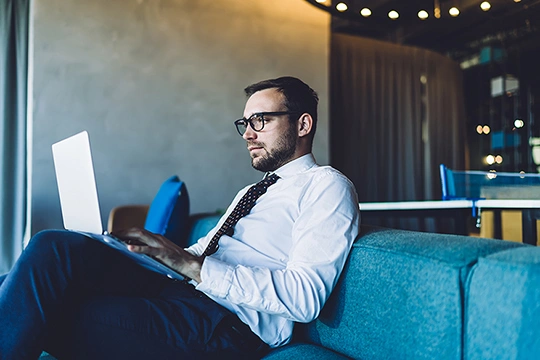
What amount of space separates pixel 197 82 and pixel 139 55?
0.53m

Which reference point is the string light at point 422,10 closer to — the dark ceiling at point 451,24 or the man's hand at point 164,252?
the dark ceiling at point 451,24

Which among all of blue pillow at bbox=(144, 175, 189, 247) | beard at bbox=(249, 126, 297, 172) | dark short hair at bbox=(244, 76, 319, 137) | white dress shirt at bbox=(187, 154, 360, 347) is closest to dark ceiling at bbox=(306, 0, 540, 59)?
blue pillow at bbox=(144, 175, 189, 247)

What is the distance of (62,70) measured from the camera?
3.79 m

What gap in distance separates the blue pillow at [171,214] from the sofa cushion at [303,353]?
1272 mm

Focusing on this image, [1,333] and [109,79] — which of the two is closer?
[1,333]

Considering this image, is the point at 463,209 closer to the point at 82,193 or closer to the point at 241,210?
the point at 241,210

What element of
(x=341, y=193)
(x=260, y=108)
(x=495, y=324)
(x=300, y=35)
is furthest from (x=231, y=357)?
(x=300, y=35)

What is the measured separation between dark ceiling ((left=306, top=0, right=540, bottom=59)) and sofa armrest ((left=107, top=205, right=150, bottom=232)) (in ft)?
7.66

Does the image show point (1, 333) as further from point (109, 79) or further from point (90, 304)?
point (109, 79)

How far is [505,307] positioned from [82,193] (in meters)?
1.07

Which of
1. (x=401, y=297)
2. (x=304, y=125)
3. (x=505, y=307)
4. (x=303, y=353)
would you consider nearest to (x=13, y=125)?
(x=304, y=125)

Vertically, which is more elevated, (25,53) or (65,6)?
(65,6)

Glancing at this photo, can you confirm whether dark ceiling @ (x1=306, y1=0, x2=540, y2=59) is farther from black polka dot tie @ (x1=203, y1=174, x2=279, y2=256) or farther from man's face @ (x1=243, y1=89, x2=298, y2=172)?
black polka dot tie @ (x1=203, y1=174, x2=279, y2=256)

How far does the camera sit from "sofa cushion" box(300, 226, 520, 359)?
0.95 metres
